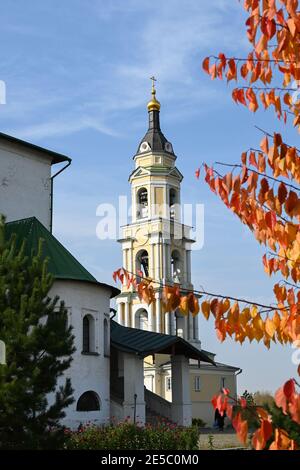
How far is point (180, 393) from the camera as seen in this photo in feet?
81.8

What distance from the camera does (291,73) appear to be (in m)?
5.35

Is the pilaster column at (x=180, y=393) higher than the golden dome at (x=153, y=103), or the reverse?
the golden dome at (x=153, y=103)

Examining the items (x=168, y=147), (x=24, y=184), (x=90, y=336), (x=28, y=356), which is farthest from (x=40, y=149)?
(x=168, y=147)

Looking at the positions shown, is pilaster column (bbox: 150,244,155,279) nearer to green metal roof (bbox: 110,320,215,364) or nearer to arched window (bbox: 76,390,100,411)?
green metal roof (bbox: 110,320,215,364)

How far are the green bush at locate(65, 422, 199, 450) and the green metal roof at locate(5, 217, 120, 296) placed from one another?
5811 mm

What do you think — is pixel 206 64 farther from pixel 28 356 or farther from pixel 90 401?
pixel 90 401

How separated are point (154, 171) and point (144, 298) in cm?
4144

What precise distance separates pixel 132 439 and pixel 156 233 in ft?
103

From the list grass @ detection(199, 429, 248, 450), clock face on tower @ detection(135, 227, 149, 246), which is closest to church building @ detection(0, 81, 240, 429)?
grass @ detection(199, 429, 248, 450)

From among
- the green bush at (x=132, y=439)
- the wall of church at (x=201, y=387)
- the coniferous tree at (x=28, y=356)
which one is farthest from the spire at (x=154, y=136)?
the coniferous tree at (x=28, y=356)

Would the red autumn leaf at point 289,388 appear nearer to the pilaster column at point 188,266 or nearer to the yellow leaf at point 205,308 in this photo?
the yellow leaf at point 205,308

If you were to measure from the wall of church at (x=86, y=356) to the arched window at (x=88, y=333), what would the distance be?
0.10 metres

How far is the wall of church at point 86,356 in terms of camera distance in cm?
2019
